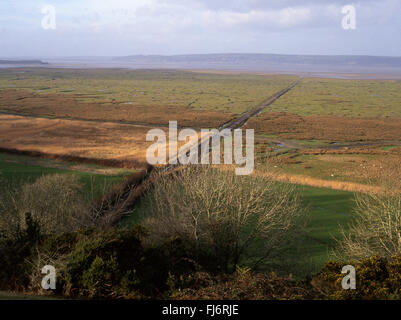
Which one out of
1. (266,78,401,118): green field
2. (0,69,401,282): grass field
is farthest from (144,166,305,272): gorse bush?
(266,78,401,118): green field

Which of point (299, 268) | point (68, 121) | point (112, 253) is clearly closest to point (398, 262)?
point (299, 268)

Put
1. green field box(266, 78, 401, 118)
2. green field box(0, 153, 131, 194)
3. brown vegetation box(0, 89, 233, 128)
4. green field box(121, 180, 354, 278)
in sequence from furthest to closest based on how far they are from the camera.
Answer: green field box(266, 78, 401, 118), brown vegetation box(0, 89, 233, 128), green field box(0, 153, 131, 194), green field box(121, 180, 354, 278)

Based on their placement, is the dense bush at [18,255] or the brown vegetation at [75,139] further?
the brown vegetation at [75,139]

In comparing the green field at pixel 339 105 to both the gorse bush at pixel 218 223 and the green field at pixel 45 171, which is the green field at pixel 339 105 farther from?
the gorse bush at pixel 218 223

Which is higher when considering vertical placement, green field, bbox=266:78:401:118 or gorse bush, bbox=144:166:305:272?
green field, bbox=266:78:401:118

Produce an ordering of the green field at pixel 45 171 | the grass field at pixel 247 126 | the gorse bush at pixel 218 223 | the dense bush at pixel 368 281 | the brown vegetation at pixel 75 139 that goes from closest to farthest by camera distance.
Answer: the dense bush at pixel 368 281
the gorse bush at pixel 218 223
the grass field at pixel 247 126
the green field at pixel 45 171
the brown vegetation at pixel 75 139

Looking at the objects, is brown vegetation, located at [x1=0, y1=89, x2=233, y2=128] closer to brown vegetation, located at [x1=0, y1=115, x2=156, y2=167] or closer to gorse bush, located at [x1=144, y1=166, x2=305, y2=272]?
brown vegetation, located at [x1=0, y1=115, x2=156, y2=167]

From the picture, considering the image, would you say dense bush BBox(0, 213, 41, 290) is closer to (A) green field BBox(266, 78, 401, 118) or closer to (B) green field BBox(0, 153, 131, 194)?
(B) green field BBox(0, 153, 131, 194)

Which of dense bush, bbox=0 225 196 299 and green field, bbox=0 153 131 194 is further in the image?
green field, bbox=0 153 131 194

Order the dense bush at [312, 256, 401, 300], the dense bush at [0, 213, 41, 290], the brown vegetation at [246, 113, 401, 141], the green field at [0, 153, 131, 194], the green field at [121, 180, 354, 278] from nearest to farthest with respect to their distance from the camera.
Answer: the dense bush at [312, 256, 401, 300]
the dense bush at [0, 213, 41, 290]
the green field at [121, 180, 354, 278]
the green field at [0, 153, 131, 194]
the brown vegetation at [246, 113, 401, 141]

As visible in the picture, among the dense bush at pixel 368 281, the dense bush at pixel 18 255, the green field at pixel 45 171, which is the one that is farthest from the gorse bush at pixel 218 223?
the green field at pixel 45 171

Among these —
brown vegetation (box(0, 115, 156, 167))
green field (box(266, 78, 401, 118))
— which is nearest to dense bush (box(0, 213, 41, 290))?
brown vegetation (box(0, 115, 156, 167))

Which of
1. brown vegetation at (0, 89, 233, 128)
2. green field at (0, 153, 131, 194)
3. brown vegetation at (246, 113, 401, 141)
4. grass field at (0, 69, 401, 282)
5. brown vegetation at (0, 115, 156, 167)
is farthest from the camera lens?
brown vegetation at (0, 89, 233, 128)

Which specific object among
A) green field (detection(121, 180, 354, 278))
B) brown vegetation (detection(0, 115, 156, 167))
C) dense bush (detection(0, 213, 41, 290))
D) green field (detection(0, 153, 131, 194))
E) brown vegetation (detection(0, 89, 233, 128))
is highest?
brown vegetation (detection(0, 89, 233, 128))
